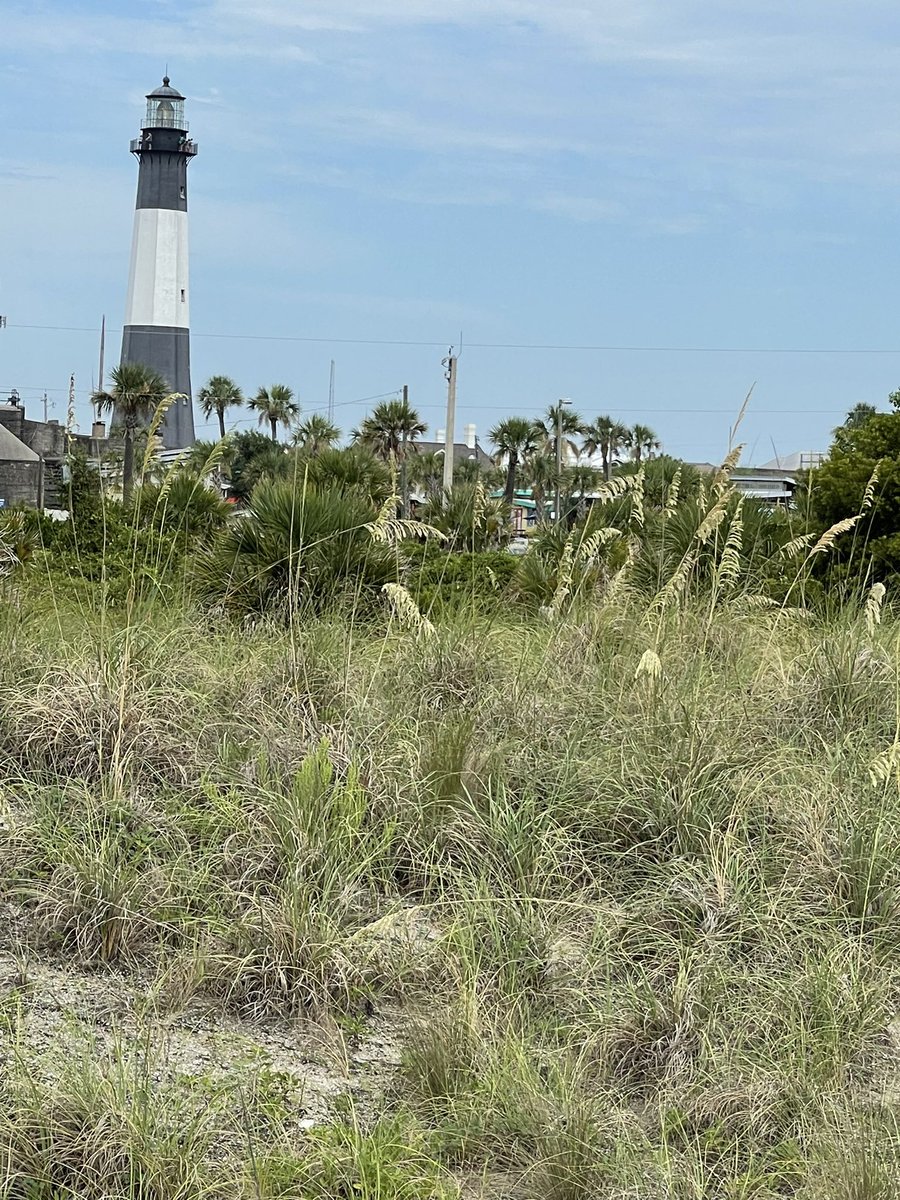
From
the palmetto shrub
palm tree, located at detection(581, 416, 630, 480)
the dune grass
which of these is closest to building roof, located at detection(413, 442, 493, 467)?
palm tree, located at detection(581, 416, 630, 480)

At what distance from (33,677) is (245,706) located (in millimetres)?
973

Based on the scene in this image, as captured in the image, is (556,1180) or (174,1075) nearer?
(556,1180)

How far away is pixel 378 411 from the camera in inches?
2010

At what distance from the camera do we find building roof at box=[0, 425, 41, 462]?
6512 cm

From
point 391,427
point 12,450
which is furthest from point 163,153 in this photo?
point 391,427

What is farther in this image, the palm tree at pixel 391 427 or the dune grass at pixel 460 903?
the palm tree at pixel 391 427

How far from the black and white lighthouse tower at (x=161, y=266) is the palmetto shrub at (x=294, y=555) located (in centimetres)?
6010

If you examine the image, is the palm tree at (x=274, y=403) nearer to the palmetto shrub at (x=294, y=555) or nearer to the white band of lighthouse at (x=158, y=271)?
the white band of lighthouse at (x=158, y=271)

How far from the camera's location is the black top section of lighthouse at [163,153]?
7306 centimetres

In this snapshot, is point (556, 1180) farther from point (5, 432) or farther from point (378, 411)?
point (5, 432)

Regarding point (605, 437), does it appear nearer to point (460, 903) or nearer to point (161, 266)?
point (161, 266)

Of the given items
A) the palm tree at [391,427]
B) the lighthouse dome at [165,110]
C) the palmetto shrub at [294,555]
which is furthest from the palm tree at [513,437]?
the palmetto shrub at [294,555]

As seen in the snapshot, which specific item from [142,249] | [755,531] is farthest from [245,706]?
[142,249]

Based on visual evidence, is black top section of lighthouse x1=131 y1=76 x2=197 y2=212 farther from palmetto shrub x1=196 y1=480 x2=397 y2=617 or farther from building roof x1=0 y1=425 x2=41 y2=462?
palmetto shrub x1=196 y1=480 x2=397 y2=617
